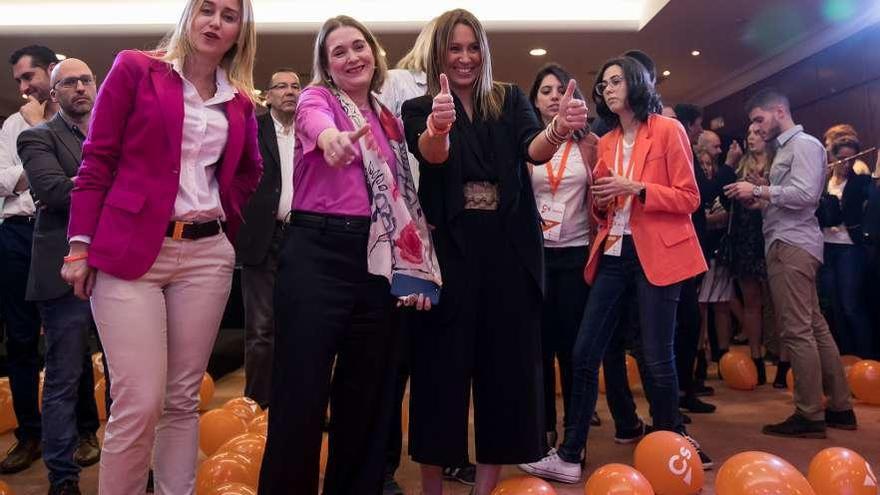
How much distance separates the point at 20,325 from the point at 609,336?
7.02ft

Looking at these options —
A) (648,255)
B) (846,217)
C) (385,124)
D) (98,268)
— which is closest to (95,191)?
(98,268)

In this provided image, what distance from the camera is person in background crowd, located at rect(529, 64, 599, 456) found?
2.75 meters

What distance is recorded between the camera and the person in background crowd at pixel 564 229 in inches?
108

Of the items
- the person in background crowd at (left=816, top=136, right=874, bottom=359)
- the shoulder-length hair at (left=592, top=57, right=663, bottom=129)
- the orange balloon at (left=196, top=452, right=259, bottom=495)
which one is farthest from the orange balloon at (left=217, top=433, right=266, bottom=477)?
the person in background crowd at (left=816, top=136, right=874, bottom=359)

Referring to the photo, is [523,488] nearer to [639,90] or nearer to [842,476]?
[842,476]

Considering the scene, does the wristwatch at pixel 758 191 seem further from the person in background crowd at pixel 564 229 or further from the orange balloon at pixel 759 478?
the orange balloon at pixel 759 478

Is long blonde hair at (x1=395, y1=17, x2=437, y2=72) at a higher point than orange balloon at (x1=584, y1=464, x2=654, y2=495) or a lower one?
higher

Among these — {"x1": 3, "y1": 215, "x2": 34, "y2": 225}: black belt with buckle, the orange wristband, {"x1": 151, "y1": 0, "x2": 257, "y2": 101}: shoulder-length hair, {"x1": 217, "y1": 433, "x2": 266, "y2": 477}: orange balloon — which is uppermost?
{"x1": 151, "y1": 0, "x2": 257, "y2": 101}: shoulder-length hair

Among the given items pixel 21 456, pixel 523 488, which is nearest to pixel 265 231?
pixel 21 456

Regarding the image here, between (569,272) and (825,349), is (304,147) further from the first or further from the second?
(825,349)

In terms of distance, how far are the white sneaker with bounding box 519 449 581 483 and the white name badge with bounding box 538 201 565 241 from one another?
799 millimetres

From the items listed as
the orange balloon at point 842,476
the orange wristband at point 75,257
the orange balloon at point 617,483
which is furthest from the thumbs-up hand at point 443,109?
the orange balloon at point 842,476

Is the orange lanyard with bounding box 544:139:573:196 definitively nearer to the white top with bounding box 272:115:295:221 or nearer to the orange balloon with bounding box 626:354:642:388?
the white top with bounding box 272:115:295:221

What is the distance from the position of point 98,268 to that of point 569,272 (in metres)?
1.70
